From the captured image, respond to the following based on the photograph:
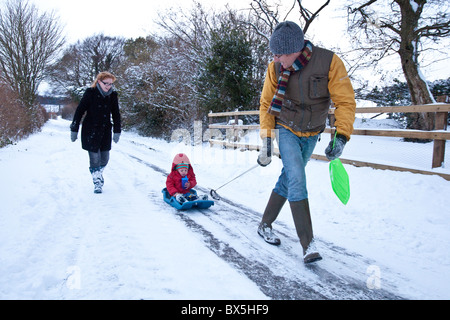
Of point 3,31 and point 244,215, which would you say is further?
point 3,31

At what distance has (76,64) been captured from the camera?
4034 centimetres

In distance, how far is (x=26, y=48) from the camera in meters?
18.6

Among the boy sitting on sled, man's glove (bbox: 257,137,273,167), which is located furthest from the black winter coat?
man's glove (bbox: 257,137,273,167)

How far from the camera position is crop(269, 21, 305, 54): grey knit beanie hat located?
8.20 ft

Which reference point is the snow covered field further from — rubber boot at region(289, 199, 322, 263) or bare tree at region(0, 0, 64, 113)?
bare tree at region(0, 0, 64, 113)

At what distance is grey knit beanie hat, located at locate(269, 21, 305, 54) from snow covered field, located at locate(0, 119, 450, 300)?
183 cm

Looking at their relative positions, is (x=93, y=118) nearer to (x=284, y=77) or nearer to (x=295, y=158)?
(x=284, y=77)

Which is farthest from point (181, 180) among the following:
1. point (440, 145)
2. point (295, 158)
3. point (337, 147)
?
point (440, 145)

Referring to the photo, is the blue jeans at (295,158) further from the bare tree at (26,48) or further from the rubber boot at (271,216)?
the bare tree at (26,48)

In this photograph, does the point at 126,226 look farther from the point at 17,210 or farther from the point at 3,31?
the point at 3,31

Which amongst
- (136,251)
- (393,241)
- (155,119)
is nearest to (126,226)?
(136,251)

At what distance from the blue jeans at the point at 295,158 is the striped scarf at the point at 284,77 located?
203 mm

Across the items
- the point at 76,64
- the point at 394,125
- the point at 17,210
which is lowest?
the point at 17,210
